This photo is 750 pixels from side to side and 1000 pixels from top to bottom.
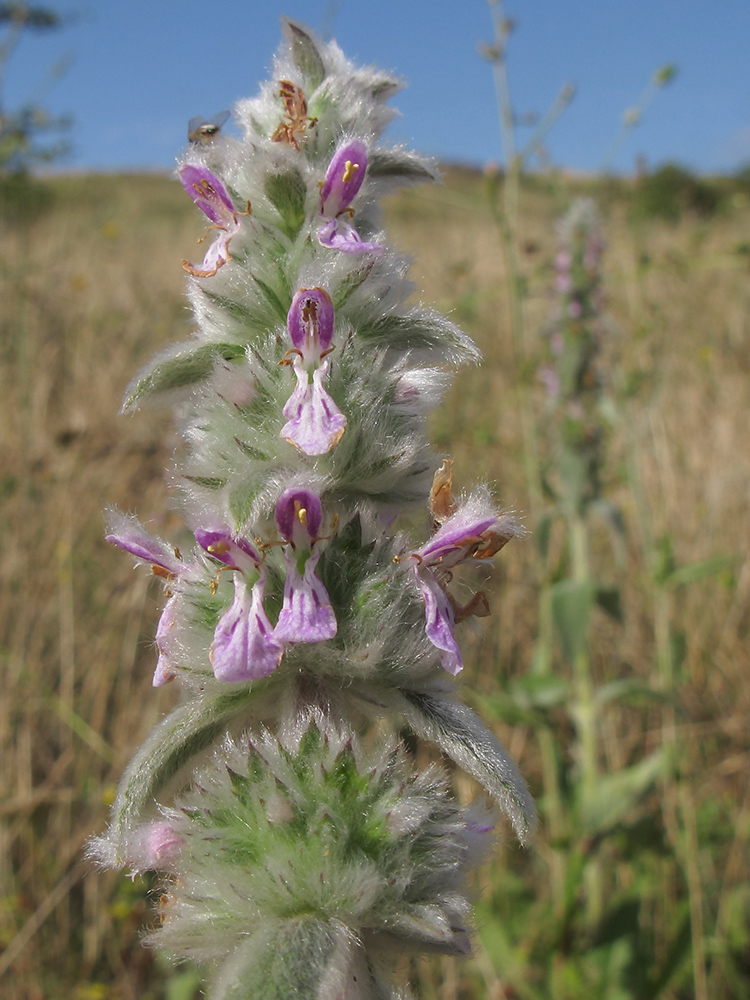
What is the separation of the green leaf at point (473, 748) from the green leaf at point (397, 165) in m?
0.87

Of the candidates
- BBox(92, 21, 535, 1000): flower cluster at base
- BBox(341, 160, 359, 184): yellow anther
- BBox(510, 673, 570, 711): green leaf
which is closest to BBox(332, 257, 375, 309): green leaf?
BBox(92, 21, 535, 1000): flower cluster at base

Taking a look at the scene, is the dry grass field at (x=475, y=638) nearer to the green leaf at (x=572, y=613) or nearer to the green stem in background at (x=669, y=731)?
the green stem in background at (x=669, y=731)

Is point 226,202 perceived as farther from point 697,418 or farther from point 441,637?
point 697,418

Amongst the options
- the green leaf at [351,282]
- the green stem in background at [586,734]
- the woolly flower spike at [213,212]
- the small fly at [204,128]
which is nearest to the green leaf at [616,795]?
the green stem in background at [586,734]

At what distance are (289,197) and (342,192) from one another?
93 mm

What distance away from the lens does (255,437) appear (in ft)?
3.58

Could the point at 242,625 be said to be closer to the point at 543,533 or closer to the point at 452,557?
the point at 452,557

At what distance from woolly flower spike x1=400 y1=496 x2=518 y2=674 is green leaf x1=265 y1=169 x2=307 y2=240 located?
53 centimetres

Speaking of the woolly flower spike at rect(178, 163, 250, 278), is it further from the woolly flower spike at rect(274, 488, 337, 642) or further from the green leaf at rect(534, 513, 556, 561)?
the green leaf at rect(534, 513, 556, 561)

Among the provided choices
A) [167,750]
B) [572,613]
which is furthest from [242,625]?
[572,613]

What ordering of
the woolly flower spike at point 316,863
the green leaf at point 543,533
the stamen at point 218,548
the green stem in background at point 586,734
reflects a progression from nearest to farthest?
the woolly flower spike at point 316,863 < the stamen at point 218,548 < the green stem in background at point 586,734 < the green leaf at point 543,533

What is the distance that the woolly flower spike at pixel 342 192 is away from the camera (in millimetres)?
1107

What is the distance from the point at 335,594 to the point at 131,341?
620 centimetres

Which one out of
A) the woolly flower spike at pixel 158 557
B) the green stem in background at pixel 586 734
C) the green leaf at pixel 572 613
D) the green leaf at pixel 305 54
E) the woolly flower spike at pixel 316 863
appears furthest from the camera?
the green leaf at pixel 572 613
